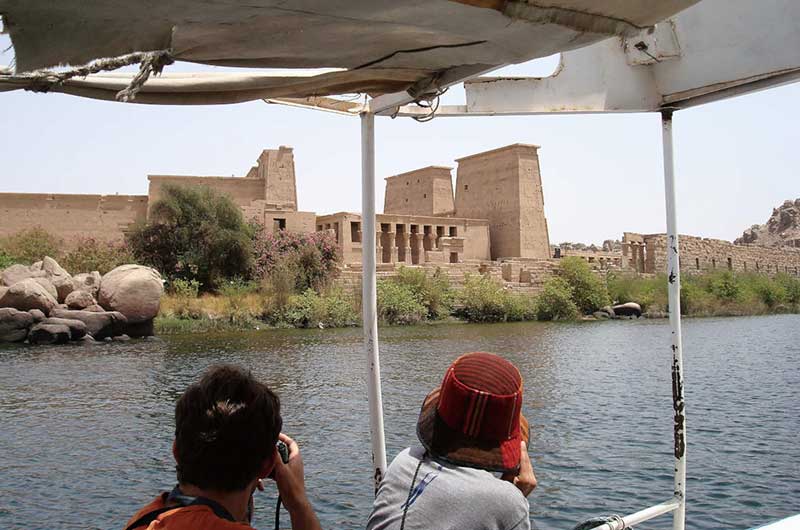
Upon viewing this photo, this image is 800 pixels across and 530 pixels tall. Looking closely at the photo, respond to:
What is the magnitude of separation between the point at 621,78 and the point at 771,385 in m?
10.8

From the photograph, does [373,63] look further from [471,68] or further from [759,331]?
[759,331]

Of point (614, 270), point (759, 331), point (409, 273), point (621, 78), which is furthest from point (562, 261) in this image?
point (621, 78)

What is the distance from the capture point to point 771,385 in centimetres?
1260

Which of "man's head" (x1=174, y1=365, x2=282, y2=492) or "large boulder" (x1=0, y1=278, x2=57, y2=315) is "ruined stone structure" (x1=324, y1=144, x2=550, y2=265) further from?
"man's head" (x1=174, y1=365, x2=282, y2=492)

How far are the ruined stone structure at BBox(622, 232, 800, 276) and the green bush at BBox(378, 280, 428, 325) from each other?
627 inches

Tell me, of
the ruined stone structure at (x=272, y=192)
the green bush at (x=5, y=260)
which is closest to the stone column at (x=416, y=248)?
the ruined stone structure at (x=272, y=192)

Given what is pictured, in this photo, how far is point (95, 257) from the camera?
2608cm

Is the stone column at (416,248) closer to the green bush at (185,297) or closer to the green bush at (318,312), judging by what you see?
the green bush at (318,312)

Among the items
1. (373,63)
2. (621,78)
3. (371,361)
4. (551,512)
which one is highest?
(621,78)

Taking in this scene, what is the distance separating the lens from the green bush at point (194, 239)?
27.4m

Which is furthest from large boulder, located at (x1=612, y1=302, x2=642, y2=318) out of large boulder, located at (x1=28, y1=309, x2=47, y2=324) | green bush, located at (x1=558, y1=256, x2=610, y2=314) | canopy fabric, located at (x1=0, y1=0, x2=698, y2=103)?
canopy fabric, located at (x1=0, y1=0, x2=698, y2=103)

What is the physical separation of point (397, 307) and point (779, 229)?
48.6 m

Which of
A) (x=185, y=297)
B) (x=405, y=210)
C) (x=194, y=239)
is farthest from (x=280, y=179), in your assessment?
(x=405, y=210)

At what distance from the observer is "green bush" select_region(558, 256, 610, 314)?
32.0 meters
